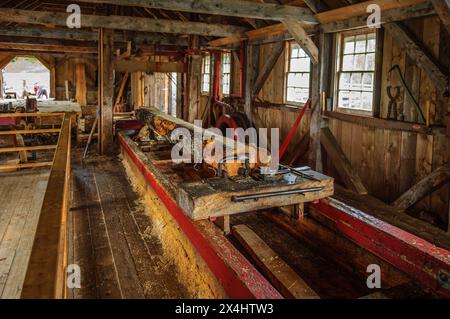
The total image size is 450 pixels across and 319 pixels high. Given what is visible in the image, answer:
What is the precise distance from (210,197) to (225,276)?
0.69 metres

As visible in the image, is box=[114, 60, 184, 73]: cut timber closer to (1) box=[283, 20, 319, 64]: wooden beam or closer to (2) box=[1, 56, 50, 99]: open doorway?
(1) box=[283, 20, 319, 64]: wooden beam

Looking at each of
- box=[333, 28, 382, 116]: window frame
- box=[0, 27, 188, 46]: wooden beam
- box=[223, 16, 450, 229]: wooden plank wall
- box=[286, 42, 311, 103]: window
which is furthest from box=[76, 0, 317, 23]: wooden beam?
box=[0, 27, 188, 46]: wooden beam

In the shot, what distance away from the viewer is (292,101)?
305 inches

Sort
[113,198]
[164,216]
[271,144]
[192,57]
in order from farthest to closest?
[192,57], [271,144], [113,198], [164,216]

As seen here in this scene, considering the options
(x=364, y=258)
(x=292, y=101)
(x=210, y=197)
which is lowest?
(x=364, y=258)

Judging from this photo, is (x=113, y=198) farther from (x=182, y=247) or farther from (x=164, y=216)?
(x=182, y=247)

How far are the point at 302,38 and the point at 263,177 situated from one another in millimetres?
3605

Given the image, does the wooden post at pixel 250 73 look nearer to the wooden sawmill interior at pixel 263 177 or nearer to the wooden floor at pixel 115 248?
the wooden sawmill interior at pixel 263 177

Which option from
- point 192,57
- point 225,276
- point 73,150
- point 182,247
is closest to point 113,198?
point 182,247

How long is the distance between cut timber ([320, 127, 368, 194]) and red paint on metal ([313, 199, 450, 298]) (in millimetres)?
2627

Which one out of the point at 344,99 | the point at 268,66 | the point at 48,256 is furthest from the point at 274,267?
the point at 268,66

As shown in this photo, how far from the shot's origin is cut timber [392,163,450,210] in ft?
14.8

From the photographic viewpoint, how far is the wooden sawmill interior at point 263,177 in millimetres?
2832

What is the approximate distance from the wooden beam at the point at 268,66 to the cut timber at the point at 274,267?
4.87 m
